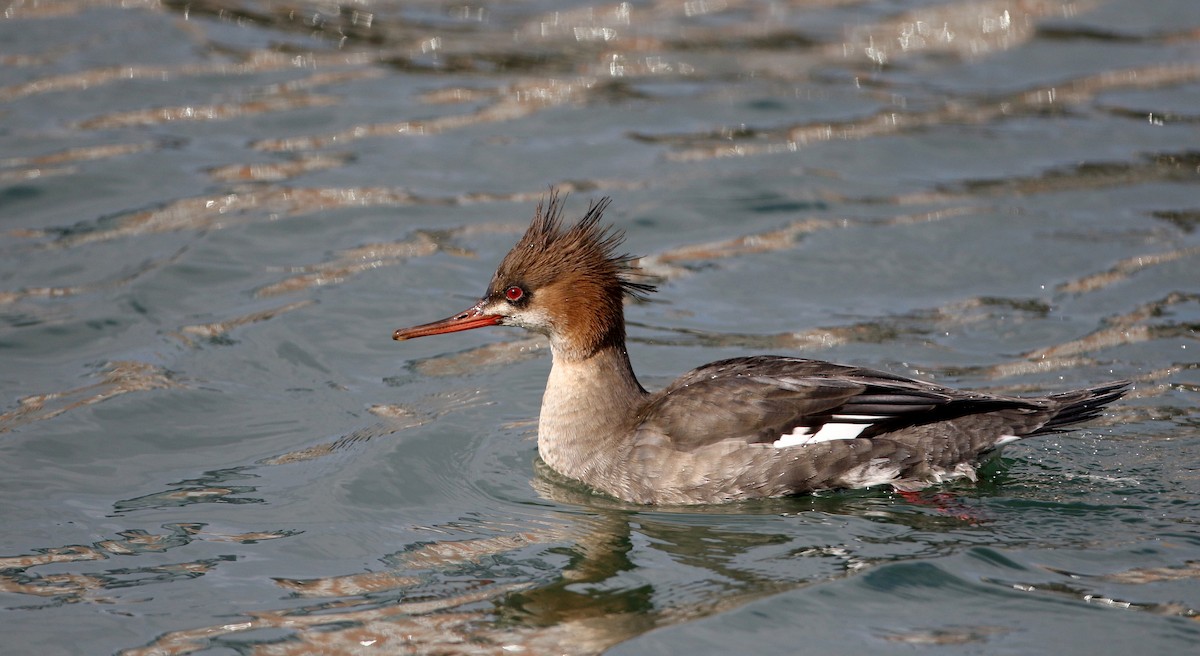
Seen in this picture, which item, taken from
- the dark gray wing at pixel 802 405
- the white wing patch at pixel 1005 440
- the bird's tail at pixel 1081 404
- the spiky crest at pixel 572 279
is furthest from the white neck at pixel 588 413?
the bird's tail at pixel 1081 404

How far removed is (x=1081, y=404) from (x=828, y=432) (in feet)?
4.41

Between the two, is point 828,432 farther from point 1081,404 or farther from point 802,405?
point 1081,404

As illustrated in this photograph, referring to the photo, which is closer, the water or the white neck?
the water

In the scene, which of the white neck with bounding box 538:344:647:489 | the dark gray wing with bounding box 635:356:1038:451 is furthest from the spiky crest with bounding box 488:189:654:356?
the dark gray wing with bounding box 635:356:1038:451

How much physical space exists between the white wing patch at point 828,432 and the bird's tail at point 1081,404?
0.95 meters

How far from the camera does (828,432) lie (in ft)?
23.9

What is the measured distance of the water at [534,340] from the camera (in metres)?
6.25

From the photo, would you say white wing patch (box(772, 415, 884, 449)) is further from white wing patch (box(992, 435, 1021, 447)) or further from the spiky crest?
the spiky crest

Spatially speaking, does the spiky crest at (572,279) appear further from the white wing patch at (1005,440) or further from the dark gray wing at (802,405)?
the white wing patch at (1005,440)

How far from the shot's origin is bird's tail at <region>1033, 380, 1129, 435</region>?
7.30m

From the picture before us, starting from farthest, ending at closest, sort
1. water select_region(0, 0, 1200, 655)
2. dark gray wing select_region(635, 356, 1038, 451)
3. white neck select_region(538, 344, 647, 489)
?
white neck select_region(538, 344, 647, 489), dark gray wing select_region(635, 356, 1038, 451), water select_region(0, 0, 1200, 655)

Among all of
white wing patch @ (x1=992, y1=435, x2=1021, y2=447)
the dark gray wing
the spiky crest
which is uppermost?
the spiky crest

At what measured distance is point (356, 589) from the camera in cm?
640

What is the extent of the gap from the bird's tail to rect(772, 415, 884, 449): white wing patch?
3.10ft
